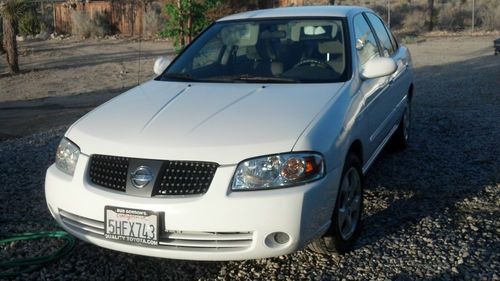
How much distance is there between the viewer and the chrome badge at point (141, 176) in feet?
11.1

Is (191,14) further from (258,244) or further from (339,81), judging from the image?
(258,244)

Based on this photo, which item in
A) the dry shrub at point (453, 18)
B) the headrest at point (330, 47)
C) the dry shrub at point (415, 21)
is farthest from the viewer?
the dry shrub at point (453, 18)

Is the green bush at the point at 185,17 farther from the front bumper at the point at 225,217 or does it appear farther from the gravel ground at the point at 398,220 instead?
the front bumper at the point at 225,217

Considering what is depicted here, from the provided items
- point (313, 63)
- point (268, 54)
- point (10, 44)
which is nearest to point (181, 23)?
A: point (10, 44)

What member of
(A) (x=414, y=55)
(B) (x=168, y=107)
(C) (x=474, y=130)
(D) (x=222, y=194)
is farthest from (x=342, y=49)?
(A) (x=414, y=55)

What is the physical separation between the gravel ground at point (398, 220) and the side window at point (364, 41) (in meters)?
1.17

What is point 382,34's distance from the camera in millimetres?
6059

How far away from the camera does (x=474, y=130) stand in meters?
7.68

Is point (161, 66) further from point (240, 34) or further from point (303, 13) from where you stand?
point (303, 13)

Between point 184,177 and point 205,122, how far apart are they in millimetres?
461

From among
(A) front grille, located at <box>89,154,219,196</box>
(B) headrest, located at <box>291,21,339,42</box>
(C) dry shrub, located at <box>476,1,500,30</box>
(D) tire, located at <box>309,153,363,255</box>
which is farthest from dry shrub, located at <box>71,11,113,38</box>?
(A) front grille, located at <box>89,154,219,196</box>

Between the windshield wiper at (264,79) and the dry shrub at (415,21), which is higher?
the windshield wiper at (264,79)

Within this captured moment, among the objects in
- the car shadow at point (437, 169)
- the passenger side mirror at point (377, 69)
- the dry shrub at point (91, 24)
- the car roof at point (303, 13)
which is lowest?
the dry shrub at point (91, 24)

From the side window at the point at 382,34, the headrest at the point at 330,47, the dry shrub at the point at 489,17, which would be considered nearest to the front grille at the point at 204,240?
the headrest at the point at 330,47
